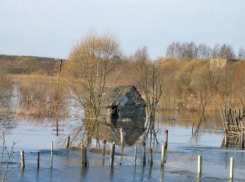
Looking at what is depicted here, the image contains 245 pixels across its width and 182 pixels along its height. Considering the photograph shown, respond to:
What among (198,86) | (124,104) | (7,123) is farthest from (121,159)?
(198,86)

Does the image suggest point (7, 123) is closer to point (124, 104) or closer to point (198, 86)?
point (124, 104)

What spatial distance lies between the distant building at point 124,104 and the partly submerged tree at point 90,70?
1459 mm

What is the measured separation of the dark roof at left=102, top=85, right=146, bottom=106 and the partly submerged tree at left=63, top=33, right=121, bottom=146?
118cm

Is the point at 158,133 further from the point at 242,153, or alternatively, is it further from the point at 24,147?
the point at 24,147

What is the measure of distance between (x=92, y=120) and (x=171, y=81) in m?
22.1

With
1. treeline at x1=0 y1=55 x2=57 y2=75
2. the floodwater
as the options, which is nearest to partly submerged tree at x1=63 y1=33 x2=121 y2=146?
the floodwater

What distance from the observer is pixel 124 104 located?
2002 inches

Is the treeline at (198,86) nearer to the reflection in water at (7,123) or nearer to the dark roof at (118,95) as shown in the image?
the dark roof at (118,95)

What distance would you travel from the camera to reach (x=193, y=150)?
2919 centimetres

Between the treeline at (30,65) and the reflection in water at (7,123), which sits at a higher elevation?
the treeline at (30,65)

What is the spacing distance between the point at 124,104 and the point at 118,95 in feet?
3.60

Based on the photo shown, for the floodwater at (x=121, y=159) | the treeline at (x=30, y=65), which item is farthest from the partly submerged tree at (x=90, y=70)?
the treeline at (x=30, y=65)

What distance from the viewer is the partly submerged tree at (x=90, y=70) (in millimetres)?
46281

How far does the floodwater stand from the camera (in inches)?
808
